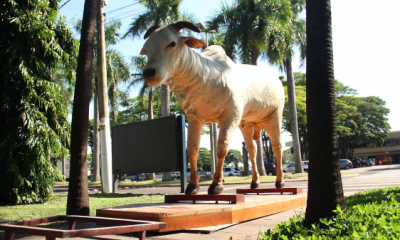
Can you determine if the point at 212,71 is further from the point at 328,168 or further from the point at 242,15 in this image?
the point at 242,15

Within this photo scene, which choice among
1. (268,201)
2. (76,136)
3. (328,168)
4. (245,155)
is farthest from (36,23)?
(245,155)

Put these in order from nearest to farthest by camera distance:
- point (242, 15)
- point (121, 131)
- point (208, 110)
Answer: point (208, 110) → point (121, 131) → point (242, 15)

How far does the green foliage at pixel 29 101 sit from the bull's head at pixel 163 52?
540 cm

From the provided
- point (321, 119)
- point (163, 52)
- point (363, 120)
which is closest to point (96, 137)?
point (163, 52)

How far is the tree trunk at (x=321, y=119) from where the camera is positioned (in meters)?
3.44

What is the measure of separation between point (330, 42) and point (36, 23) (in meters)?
8.05

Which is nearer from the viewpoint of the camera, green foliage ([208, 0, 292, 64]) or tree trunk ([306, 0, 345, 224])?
tree trunk ([306, 0, 345, 224])

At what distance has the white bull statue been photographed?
4.32 m

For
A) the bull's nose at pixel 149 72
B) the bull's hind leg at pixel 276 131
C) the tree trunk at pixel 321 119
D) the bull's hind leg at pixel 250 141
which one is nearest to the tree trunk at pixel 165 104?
the bull's hind leg at pixel 250 141

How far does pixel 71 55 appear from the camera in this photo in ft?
32.7

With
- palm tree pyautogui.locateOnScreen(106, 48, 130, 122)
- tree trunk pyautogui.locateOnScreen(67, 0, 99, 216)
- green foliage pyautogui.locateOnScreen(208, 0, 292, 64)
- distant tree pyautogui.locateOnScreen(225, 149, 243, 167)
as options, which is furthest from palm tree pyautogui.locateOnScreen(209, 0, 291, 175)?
distant tree pyautogui.locateOnScreen(225, 149, 243, 167)

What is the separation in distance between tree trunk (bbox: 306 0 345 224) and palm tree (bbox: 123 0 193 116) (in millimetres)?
21733

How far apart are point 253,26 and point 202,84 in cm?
1964

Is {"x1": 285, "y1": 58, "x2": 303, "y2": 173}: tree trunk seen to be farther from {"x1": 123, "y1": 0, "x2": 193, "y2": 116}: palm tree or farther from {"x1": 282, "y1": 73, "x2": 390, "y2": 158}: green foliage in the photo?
{"x1": 282, "y1": 73, "x2": 390, "y2": 158}: green foliage
